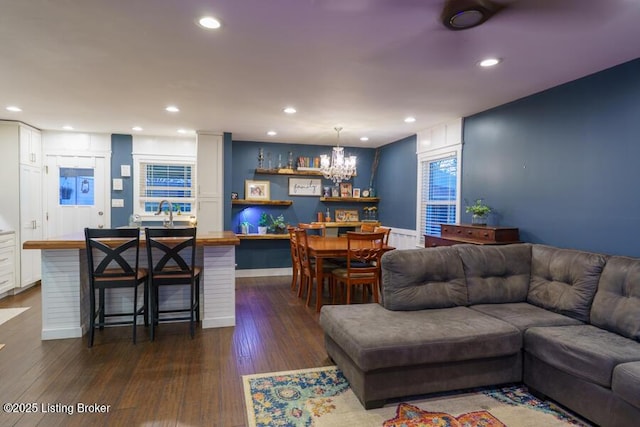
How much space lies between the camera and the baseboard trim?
6516 mm

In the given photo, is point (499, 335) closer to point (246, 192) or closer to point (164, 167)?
point (246, 192)

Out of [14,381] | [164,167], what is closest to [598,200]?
[14,381]

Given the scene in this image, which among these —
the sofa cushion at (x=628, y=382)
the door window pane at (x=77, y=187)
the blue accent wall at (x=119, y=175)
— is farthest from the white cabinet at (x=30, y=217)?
the sofa cushion at (x=628, y=382)

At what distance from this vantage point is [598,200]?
3.13 m

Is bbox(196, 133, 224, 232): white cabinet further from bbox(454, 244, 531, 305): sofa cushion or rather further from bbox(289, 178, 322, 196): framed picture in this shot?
bbox(454, 244, 531, 305): sofa cushion

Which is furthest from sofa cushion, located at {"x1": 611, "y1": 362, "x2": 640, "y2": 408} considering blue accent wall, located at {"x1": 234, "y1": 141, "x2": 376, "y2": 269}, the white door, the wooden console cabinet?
the white door

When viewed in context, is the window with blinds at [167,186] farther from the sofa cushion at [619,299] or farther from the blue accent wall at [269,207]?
the sofa cushion at [619,299]

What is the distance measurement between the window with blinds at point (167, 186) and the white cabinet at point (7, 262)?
184 centimetres

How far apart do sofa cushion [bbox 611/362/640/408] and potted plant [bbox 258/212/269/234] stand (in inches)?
207

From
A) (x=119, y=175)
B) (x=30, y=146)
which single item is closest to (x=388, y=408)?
(x=119, y=175)

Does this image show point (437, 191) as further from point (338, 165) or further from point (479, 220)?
point (338, 165)

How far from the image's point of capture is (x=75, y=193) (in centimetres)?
607

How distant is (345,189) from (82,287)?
4.73 metres

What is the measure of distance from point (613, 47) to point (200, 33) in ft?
9.73
